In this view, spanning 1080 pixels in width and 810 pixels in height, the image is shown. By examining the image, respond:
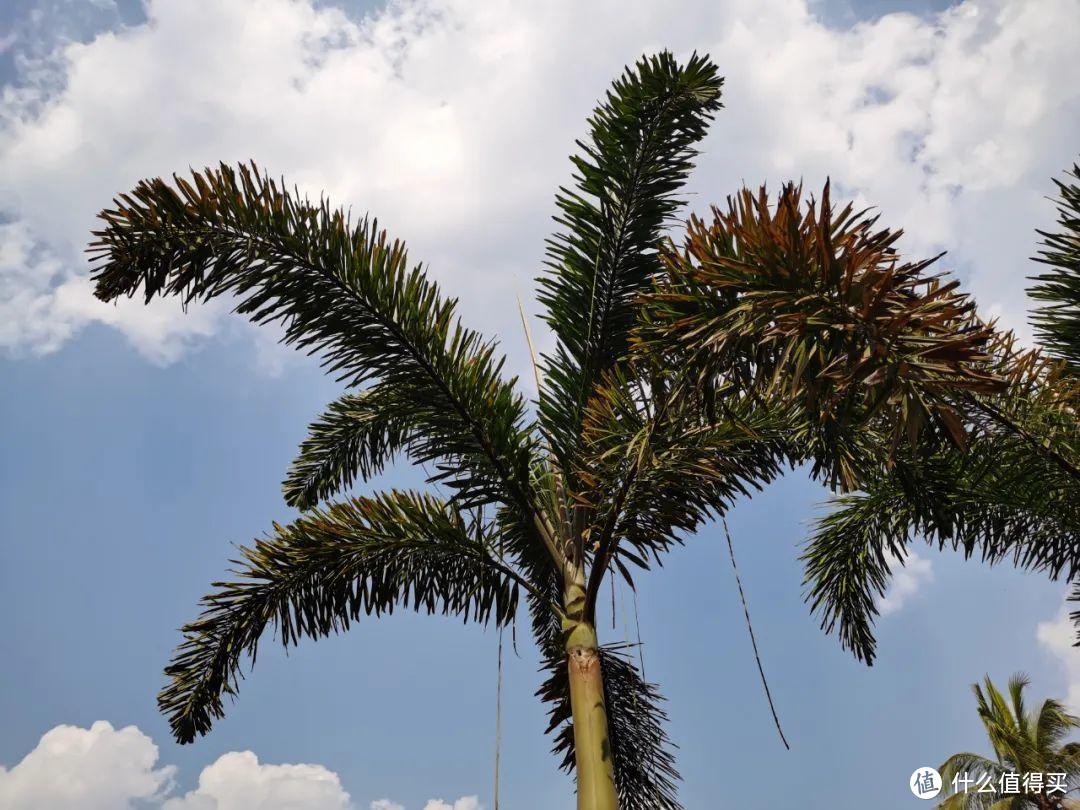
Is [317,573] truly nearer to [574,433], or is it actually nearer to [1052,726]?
[574,433]

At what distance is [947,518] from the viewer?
6430 millimetres

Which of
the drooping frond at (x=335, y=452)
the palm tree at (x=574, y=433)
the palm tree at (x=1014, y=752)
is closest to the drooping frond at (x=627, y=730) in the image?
the palm tree at (x=574, y=433)

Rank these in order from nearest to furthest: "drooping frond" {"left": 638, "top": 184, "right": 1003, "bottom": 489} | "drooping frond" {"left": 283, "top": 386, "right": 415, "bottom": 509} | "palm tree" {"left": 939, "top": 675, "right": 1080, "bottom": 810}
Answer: "drooping frond" {"left": 638, "top": 184, "right": 1003, "bottom": 489}, "drooping frond" {"left": 283, "top": 386, "right": 415, "bottom": 509}, "palm tree" {"left": 939, "top": 675, "right": 1080, "bottom": 810}

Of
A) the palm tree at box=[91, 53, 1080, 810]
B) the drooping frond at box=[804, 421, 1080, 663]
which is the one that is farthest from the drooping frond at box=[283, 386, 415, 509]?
the drooping frond at box=[804, 421, 1080, 663]

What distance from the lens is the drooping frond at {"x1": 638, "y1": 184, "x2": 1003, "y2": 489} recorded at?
316 centimetres

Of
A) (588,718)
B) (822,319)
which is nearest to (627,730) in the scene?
(588,718)

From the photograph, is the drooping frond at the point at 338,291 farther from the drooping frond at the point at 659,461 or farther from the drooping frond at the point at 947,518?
the drooping frond at the point at 947,518

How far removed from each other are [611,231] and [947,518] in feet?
11.0

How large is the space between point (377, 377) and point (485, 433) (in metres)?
0.81

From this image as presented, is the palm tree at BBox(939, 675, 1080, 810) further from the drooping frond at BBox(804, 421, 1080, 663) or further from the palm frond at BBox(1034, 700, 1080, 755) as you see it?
the drooping frond at BBox(804, 421, 1080, 663)

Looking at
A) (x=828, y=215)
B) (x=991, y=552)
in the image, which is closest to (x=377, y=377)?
(x=828, y=215)

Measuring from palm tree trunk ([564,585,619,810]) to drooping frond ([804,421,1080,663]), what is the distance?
2286 millimetres

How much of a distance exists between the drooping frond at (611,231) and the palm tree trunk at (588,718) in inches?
45.7

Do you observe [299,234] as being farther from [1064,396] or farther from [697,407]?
[1064,396]
